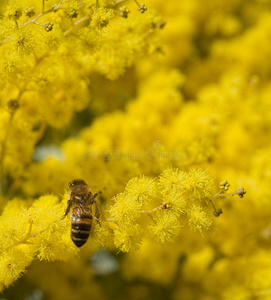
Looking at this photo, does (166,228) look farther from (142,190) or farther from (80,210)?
(80,210)

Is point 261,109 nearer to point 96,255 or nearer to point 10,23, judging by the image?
point 96,255

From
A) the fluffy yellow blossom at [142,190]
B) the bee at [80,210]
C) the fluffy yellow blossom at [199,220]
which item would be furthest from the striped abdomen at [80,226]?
the fluffy yellow blossom at [199,220]

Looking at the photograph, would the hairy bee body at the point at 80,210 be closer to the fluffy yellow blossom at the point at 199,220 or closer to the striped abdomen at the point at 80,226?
the striped abdomen at the point at 80,226

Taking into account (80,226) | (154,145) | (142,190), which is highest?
(154,145)

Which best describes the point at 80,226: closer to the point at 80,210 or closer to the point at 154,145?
the point at 80,210

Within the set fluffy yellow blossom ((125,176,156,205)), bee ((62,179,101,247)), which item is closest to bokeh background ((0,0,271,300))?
bee ((62,179,101,247))

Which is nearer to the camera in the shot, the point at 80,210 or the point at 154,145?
the point at 80,210

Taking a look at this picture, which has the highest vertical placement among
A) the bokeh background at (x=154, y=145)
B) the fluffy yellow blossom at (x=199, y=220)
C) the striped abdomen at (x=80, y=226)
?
the bokeh background at (x=154, y=145)

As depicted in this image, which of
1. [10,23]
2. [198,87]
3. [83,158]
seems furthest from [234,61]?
[10,23]

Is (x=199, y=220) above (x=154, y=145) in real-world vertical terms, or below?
below

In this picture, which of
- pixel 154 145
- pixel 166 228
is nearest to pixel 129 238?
pixel 166 228
